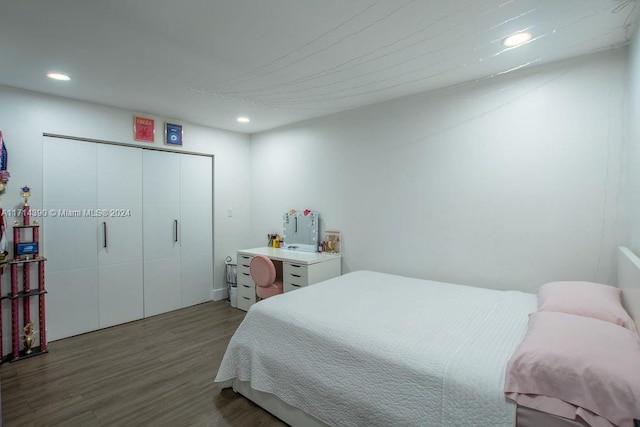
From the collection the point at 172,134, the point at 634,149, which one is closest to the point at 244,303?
the point at 172,134

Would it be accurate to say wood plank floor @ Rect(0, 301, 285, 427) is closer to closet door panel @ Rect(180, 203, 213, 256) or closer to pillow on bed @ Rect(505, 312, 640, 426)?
closet door panel @ Rect(180, 203, 213, 256)

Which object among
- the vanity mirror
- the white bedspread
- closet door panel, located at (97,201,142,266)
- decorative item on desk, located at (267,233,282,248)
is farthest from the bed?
closet door panel, located at (97,201,142,266)

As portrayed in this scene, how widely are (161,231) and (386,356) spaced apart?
342 centimetres

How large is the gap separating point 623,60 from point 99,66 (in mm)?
3888

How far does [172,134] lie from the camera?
4.02 metres

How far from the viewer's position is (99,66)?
97.5 inches

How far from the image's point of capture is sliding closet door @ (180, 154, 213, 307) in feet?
13.8

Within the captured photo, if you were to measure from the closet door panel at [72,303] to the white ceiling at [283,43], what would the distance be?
6.20 feet

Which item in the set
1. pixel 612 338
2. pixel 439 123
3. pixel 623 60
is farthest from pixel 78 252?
pixel 623 60

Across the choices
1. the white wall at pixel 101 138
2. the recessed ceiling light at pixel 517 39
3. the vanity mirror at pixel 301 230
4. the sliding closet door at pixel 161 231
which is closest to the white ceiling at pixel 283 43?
the recessed ceiling light at pixel 517 39

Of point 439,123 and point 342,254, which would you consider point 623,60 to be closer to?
point 439,123

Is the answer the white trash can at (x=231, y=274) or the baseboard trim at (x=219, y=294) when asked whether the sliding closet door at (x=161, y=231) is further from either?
the white trash can at (x=231, y=274)

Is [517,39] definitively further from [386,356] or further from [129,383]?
[129,383]

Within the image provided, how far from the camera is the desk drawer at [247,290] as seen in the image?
158 inches
